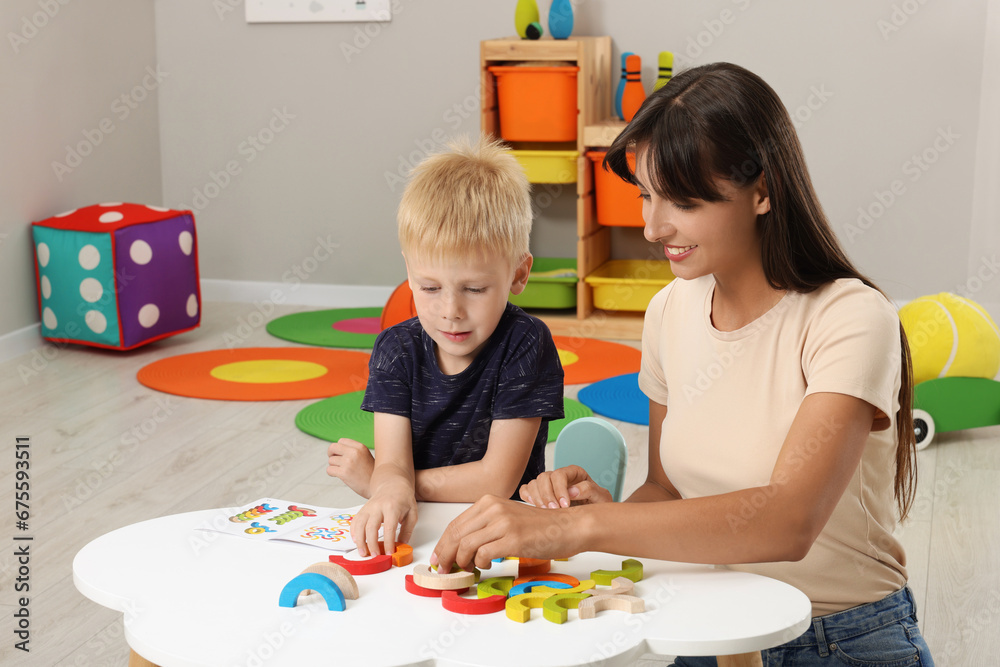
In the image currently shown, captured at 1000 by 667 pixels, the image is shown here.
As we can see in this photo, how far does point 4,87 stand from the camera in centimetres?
332

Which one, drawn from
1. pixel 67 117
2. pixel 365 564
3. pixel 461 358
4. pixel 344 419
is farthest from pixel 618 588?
pixel 67 117

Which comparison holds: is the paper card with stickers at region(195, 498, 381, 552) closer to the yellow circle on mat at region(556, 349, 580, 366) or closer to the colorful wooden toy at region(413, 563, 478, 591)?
the colorful wooden toy at region(413, 563, 478, 591)

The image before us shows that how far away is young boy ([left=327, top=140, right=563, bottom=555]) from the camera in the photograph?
1160 millimetres

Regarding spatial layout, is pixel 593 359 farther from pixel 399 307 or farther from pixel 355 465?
pixel 355 465

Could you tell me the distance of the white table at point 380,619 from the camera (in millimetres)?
734

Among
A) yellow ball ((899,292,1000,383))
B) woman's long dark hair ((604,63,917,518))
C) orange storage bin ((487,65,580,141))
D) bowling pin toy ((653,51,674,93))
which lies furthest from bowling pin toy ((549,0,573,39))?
woman's long dark hair ((604,63,917,518))

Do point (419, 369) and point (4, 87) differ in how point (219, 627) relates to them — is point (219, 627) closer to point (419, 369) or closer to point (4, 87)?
point (419, 369)

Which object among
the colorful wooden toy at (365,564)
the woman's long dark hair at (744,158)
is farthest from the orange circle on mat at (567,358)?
Result: the colorful wooden toy at (365,564)

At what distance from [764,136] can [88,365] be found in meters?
2.87

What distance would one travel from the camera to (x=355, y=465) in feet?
3.88

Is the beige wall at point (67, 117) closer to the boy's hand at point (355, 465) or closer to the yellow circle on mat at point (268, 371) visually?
the yellow circle on mat at point (268, 371)

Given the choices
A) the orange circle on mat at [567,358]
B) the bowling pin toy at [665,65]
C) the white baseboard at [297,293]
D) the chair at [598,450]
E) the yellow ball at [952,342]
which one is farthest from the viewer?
the white baseboard at [297,293]

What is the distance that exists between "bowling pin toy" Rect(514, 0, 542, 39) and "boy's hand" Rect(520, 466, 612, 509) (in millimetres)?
2827

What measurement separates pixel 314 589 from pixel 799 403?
1.67 feet
